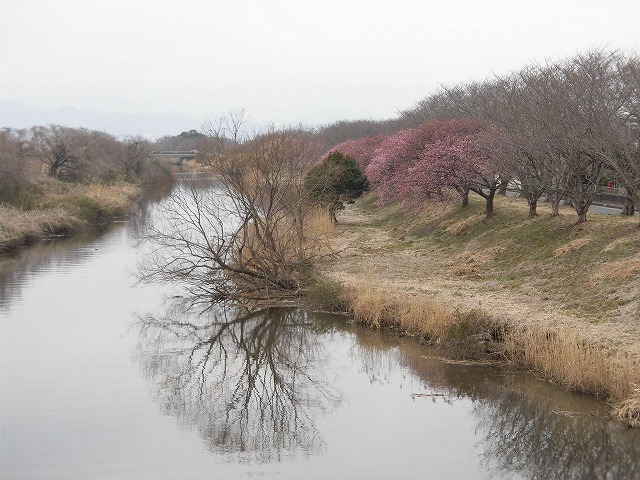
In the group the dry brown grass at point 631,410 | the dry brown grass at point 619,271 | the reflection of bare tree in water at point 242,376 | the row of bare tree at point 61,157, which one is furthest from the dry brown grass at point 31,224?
the dry brown grass at point 631,410

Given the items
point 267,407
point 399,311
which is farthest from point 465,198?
point 267,407

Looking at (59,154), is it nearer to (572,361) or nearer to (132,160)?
(132,160)

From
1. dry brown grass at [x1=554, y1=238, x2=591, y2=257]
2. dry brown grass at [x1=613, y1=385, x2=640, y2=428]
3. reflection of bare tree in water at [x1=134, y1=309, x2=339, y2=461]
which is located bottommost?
reflection of bare tree in water at [x1=134, y1=309, x2=339, y2=461]

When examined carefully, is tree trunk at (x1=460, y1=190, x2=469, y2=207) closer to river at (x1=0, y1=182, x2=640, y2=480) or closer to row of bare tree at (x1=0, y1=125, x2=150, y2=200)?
river at (x1=0, y1=182, x2=640, y2=480)

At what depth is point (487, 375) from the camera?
54.5ft

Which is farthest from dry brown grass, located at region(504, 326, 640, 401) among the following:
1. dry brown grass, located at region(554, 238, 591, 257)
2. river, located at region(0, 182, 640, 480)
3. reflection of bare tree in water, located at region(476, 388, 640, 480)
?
dry brown grass, located at region(554, 238, 591, 257)

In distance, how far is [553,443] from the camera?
13.3 meters

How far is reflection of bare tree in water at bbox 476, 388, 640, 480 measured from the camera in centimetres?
1223

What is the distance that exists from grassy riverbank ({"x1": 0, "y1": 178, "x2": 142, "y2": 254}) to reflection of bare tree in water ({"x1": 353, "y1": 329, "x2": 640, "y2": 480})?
2553cm

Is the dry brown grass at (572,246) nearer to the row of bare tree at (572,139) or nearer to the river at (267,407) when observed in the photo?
the row of bare tree at (572,139)

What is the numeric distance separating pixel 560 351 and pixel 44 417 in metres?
9.79

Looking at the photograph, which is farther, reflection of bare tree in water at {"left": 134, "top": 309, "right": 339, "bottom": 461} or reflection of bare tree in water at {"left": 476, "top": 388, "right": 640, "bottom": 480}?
reflection of bare tree in water at {"left": 134, "top": 309, "right": 339, "bottom": 461}

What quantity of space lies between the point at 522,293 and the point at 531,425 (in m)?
7.11

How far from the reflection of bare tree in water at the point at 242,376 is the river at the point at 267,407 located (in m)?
0.05
